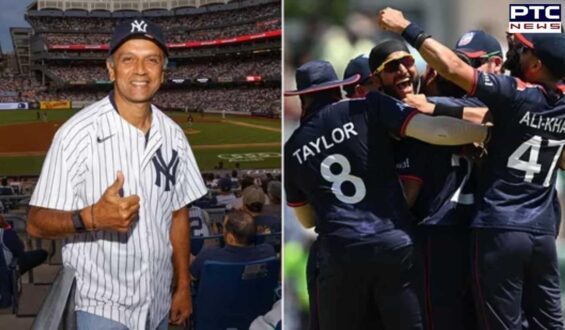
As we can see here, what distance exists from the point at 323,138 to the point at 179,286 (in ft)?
2.37

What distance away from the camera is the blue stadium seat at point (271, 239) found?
284 centimetres

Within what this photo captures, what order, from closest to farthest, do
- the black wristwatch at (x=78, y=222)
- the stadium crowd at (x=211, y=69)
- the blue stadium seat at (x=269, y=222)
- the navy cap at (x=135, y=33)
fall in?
the black wristwatch at (x=78, y=222) → the navy cap at (x=135, y=33) → the stadium crowd at (x=211, y=69) → the blue stadium seat at (x=269, y=222)

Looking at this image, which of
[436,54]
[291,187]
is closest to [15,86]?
[291,187]

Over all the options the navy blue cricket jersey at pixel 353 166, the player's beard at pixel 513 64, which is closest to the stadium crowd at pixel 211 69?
the navy blue cricket jersey at pixel 353 166

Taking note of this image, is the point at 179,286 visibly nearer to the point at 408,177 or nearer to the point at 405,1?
the point at 408,177

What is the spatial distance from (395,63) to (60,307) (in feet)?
4.65

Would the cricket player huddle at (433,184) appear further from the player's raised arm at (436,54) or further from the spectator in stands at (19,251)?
the spectator in stands at (19,251)

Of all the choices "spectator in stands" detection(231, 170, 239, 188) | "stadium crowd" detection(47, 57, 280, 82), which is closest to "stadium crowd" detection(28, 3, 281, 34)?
"stadium crowd" detection(47, 57, 280, 82)

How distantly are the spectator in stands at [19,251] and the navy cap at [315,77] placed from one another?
127 cm

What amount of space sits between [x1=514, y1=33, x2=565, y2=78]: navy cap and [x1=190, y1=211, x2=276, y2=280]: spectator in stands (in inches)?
47.2

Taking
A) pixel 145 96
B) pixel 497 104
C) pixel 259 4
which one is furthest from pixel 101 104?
pixel 497 104

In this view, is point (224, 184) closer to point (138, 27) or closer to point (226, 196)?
point (226, 196)

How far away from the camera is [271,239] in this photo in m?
2.88

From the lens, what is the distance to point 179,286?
7.95 ft
